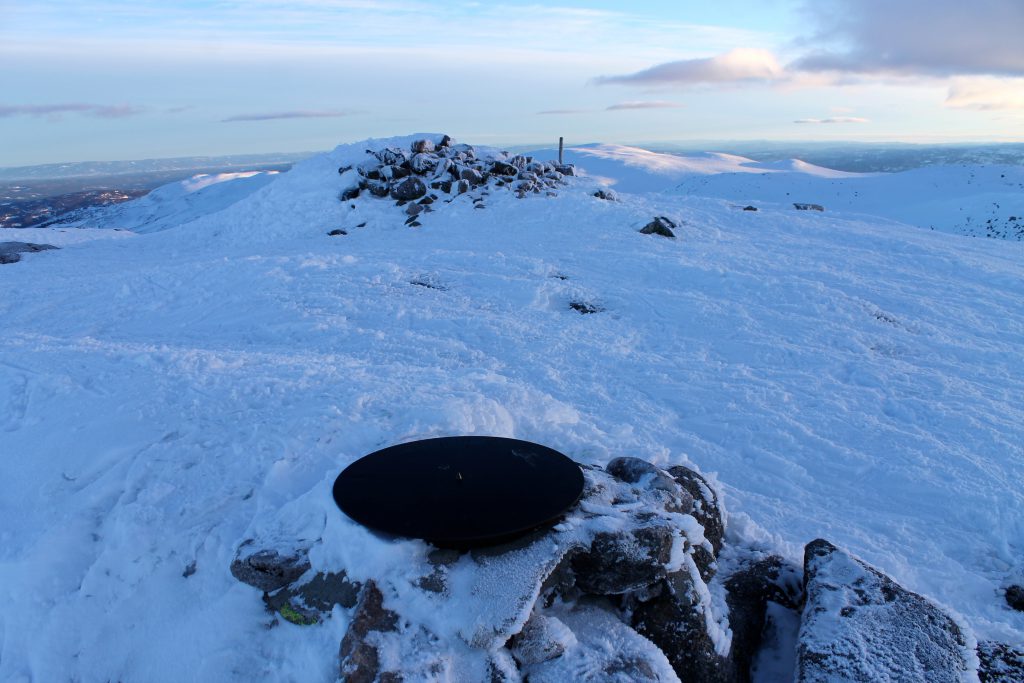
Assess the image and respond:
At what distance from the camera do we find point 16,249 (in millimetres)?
13023

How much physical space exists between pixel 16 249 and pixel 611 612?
47.5ft

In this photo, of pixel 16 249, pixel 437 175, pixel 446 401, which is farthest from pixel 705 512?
pixel 437 175

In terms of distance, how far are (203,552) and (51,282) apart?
900cm

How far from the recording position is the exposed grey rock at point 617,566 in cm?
352

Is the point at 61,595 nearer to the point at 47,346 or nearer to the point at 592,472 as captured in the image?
the point at 592,472

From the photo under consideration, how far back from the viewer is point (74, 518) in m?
4.06

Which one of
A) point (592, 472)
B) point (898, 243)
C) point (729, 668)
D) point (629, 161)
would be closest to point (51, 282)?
point (592, 472)

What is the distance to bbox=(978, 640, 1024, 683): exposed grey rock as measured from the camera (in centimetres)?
338

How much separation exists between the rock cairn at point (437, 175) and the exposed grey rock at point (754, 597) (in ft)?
40.7

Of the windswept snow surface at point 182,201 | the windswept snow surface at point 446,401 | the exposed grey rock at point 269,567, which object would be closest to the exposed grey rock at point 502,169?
the windswept snow surface at point 446,401

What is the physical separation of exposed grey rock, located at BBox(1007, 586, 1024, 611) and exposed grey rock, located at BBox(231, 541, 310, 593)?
14.2 ft

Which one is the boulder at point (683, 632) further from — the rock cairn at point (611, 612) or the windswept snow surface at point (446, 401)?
the windswept snow surface at point (446, 401)

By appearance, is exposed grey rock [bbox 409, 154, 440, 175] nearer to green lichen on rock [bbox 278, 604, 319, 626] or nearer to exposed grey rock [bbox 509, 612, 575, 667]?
green lichen on rock [bbox 278, 604, 319, 626]

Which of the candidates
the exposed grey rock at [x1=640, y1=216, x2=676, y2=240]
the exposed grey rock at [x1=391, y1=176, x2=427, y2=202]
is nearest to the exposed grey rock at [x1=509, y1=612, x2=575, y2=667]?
the exposed grey rock at [x1=640, y1=216, x2=676, y2=240]
